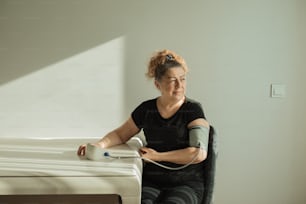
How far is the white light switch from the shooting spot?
79.2 inches

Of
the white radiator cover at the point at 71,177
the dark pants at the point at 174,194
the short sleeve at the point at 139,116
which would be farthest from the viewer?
the short sleeve at the point at 139,116

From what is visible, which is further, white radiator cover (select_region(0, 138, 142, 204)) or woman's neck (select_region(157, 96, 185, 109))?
woman's neck (select_region(157, 96, 185, 109))

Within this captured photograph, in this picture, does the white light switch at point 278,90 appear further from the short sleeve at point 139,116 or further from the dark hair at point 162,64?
the short sleeve at point 139,116

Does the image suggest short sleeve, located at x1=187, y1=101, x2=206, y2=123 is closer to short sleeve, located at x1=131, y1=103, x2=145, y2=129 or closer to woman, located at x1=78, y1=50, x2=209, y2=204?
woman, located at x1=78, y1=50, x2=209, y2=204

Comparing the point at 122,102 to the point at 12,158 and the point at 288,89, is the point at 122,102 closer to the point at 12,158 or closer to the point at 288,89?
the point at 12,158

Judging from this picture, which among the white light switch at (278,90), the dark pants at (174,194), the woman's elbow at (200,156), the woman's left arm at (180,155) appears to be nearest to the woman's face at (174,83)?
the woman's left arm at (180,155)

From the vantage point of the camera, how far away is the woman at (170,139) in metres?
1.49

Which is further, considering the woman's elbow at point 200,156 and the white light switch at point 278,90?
the white light switch at point 278,90

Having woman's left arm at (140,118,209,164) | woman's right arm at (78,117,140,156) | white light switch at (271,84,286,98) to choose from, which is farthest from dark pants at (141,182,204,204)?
white light switch at (271,84,286,98)

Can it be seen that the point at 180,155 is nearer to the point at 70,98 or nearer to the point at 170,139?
the point at 170,139

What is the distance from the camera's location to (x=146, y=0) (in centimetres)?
195

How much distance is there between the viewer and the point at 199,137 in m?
1.49

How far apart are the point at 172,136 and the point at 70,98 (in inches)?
27.5

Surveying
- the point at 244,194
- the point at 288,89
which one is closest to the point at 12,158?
the point at 244,194
